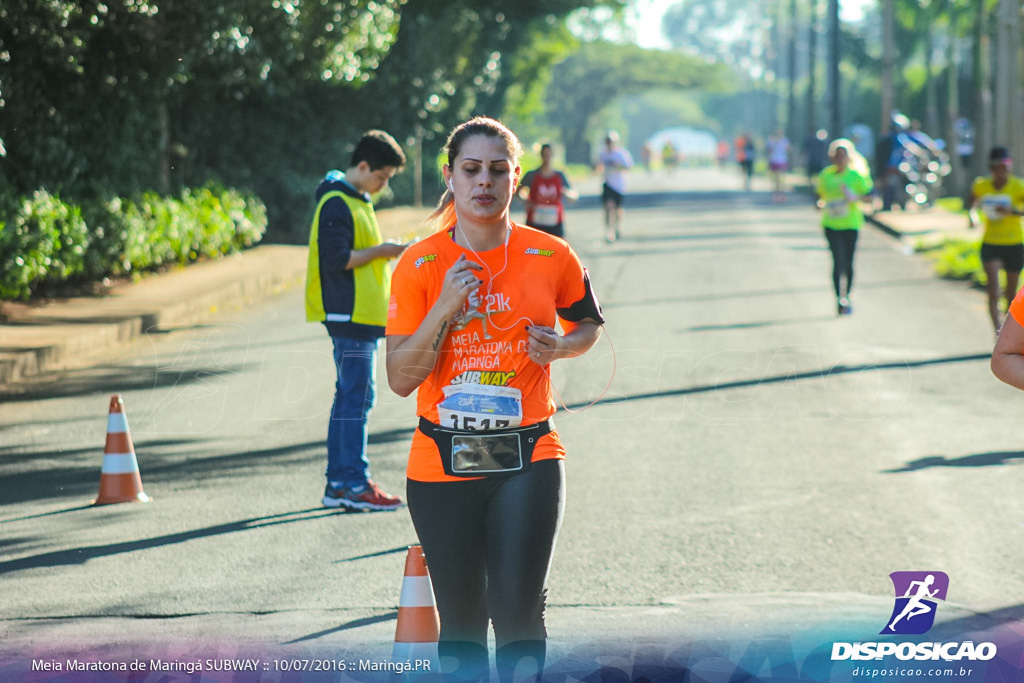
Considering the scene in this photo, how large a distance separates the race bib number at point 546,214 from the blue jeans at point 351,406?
9.62 metres

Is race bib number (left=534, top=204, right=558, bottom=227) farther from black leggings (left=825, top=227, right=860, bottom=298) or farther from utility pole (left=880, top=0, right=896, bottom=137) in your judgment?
utility pole (left=880, top=0, right=896, bottom=137)

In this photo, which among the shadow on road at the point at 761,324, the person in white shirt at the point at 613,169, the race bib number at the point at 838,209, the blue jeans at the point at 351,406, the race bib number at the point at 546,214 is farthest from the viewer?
the person in white shirt at the point at 613,169

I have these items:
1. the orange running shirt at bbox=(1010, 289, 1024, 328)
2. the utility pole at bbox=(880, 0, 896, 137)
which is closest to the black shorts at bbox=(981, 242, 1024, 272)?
the orange running shirt at bbox=(1010, 289, 1024, 328)

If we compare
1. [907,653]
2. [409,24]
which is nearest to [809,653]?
[907,653]

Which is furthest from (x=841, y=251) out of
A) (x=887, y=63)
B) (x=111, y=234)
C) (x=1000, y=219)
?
(x=887, y=63)

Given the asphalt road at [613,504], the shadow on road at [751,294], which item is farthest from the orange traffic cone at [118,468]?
the shadow on road at [751,294]

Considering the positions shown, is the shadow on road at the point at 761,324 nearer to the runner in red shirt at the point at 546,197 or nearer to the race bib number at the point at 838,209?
the race bib number at the point at 838,209

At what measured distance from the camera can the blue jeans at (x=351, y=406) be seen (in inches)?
282

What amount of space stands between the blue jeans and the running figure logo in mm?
2782

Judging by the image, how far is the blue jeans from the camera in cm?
716

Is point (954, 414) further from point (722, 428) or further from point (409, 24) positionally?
point (409, 24)

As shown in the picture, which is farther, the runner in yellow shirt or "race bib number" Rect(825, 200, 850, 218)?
"race bib number" Rect(825, 200, 850, 218)

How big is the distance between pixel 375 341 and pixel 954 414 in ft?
15.9

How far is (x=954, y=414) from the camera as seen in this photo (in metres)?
9.98
